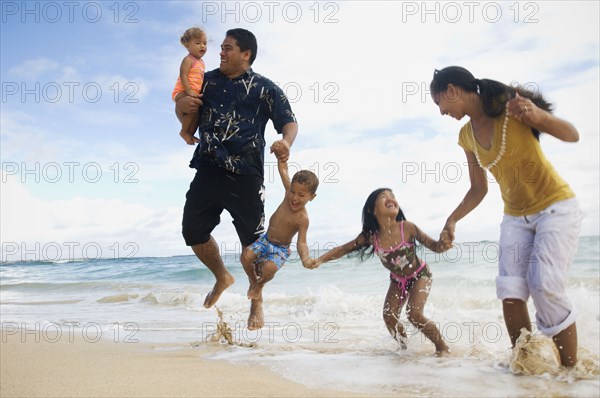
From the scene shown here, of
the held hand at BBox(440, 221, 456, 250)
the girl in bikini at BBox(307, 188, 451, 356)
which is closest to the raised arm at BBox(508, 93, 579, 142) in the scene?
the held hand at BBox(440, 221, 456, 250)

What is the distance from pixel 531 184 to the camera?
3443mm

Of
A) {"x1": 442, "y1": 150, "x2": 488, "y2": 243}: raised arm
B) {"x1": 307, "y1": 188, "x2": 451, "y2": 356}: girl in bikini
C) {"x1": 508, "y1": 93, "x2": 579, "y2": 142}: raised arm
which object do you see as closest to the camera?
{"x1": 508, "y1": 93, "x2": 579, "y2": 142}: raised arm

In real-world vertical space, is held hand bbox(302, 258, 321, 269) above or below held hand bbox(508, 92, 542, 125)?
below

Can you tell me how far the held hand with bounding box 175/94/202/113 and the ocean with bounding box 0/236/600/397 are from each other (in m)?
1.94

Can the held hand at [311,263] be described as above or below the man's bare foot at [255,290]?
above

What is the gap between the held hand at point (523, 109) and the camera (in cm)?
328

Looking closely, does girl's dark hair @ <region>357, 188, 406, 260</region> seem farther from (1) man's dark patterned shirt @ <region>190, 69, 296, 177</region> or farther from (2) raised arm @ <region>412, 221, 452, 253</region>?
(1) man's dark patterned shirt @ <region>190, 69, 296, 177</region>

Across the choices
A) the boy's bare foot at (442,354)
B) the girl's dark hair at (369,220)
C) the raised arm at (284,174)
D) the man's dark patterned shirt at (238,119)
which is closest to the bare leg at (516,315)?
the boy's bare foot at (442,354)

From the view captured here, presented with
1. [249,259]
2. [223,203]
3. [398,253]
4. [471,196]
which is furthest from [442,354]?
[223,203]

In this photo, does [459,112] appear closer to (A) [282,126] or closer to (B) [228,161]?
(A) [282,126]

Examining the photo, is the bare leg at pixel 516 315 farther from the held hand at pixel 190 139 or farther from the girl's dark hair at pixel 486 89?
the held hand at pixel 190 139

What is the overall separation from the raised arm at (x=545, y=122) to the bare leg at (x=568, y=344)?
3.79 ft

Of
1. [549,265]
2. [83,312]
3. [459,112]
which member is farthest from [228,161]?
[83,312]

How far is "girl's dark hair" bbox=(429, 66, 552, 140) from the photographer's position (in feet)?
11.4
